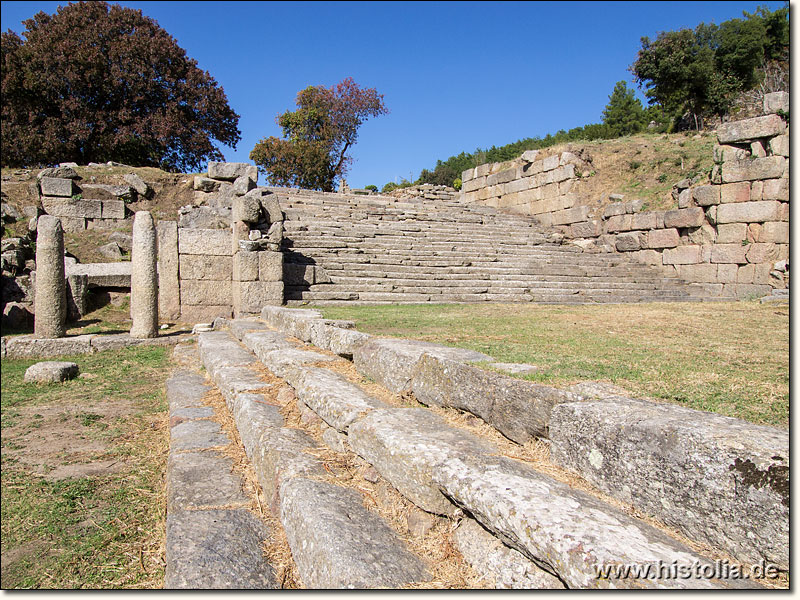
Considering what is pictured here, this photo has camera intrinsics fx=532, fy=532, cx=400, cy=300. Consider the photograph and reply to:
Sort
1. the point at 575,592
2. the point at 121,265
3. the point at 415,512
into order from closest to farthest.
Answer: the point at 575,592 → the point at 415,512 → the point at 121,265

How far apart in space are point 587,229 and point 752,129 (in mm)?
5162

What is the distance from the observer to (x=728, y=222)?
44.1 ft

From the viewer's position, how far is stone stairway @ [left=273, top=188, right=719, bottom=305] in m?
11.8

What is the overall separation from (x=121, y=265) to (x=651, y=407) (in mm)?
11694

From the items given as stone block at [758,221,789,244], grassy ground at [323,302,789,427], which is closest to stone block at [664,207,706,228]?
stone block at [758,221,789,244]

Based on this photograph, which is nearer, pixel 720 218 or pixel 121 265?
pixel 121 265

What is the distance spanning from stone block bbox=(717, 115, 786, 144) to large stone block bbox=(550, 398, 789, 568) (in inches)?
548

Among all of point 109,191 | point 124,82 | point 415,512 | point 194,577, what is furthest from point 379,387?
point 124,82

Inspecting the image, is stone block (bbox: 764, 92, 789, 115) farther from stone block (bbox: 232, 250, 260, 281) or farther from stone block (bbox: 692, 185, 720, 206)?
stone block (bbox: 232, 250, 260, 281)

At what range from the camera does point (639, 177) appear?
17.2 meters

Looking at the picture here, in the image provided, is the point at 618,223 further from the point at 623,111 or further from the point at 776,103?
the point at 623,111

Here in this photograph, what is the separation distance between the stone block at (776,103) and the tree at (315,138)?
984 inches

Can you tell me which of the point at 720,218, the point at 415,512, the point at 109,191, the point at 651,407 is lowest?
the point at 415,512

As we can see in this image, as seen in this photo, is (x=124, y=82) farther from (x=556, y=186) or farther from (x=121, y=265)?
(x=556, y=186)
